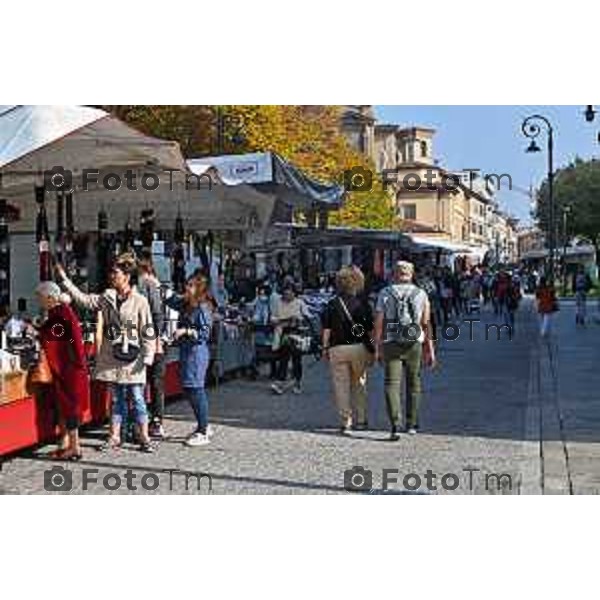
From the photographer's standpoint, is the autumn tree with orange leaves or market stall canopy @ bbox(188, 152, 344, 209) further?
market stall canopy @ bbox(188, 152, 344, 209)

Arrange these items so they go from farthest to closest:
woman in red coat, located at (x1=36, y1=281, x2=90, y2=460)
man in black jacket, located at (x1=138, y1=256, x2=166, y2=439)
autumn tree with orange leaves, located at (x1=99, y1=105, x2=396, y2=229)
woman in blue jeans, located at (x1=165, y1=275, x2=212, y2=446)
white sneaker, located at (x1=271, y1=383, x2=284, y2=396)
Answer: white sneaker, located at (x1=271, y1=383, x2=284, y2=396) → man in black jacket, located at (x1=138, y1=256, x2=166, y2=439) → woman in blue jeans, located at (x1=165, y1=275, x2=212, y2=446) → autumn tree with orange leaves, located at (x1=99, y1=105, x2=396, y2=229) → woman in red coat, located at (x1=36, y1=281, x2=90, y2=460)

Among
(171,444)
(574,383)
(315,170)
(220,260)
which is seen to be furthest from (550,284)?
(171,444)

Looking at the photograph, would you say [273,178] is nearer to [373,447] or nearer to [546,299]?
[373,447]

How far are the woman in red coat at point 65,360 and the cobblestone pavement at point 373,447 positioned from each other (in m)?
0.25

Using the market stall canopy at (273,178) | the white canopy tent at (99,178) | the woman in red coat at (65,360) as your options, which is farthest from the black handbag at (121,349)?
the market stall canopy at (273,178)

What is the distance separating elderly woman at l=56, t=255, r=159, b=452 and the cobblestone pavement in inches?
13.7

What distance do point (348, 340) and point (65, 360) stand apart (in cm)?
261

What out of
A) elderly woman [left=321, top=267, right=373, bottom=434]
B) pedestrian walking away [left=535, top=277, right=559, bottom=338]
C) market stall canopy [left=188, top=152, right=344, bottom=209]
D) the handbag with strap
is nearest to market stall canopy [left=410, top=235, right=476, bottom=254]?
market stall canopy [left=188, top=152, right=344, bottom=209]

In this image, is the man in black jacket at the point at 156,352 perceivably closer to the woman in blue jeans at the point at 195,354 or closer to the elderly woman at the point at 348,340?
the woman in blue jeans at the point at 195,354

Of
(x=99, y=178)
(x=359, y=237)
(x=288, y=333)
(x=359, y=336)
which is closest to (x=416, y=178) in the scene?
(x=359, y=237)

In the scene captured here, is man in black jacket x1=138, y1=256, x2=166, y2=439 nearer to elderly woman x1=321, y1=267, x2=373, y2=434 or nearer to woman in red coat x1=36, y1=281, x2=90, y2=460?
woman in red coat x1=36, y1=281, x2=90, y2=460

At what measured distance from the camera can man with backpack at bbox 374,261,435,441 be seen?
32.9 ft

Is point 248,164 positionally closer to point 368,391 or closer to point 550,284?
point 368,391

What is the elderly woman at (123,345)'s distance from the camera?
9.55 m
